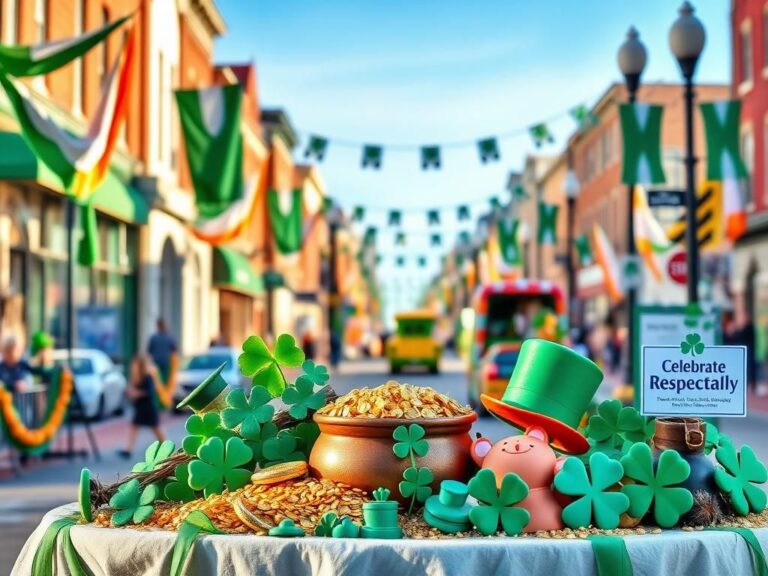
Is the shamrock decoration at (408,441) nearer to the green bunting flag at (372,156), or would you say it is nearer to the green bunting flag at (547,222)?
the green bunting flag at (372,156)

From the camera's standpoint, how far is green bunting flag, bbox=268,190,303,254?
1257 inches

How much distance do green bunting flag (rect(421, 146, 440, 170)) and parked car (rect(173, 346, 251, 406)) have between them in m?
7.08

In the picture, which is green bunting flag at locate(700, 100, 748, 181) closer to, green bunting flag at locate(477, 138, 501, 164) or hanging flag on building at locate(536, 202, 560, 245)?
green bunting flag at locate(477, 138, 501, 164)

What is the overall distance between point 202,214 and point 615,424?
26.8 metres

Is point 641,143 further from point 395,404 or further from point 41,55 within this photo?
point 395,404

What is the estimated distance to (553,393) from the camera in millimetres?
4156

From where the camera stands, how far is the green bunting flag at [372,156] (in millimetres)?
28031

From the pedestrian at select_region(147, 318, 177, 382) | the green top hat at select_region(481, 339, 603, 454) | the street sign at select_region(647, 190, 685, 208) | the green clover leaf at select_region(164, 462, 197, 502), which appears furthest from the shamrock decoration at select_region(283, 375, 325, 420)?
the pedestrian at select_region(147, 318, 177, 382)

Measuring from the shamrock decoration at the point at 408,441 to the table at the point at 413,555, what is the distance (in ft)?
1.47

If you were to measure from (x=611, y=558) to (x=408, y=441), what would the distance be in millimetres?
821

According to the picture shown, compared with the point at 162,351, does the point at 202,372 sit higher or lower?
lower

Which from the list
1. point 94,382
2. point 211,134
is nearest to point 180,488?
point 211,134

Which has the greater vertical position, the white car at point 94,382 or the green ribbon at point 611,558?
the green ribbon at point 611,558

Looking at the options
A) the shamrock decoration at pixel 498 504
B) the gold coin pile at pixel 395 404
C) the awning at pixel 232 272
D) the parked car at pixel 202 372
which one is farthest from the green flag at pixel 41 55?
the awning at pixel 232 272
